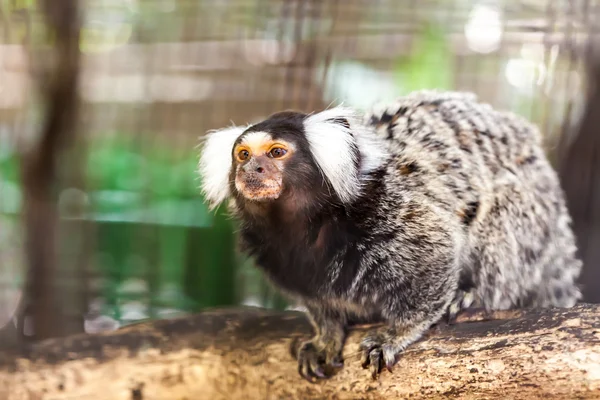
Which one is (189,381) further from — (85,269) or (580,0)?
(580,0)

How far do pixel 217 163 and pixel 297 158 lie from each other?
0.98ft

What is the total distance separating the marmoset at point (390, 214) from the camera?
1526mm

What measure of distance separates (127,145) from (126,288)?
Answer: 0.66m

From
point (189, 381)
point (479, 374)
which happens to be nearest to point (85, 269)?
point (189, 381)

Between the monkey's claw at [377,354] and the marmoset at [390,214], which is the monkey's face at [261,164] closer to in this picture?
the marmoset at [390,214]

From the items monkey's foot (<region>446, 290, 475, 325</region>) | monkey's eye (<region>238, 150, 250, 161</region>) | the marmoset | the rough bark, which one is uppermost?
monkey's eye (<region>238, 150, 250, 161</region>)

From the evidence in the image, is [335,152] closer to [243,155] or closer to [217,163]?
[243,155]

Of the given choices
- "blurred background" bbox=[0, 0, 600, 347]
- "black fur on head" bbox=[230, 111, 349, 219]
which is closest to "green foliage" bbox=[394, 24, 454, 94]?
"blurred background" bbox=[0, 0, 600, 347]

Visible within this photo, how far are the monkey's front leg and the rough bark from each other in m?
0.03

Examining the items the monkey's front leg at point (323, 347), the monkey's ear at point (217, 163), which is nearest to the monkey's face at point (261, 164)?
the monkey's ear at point (217, 163)

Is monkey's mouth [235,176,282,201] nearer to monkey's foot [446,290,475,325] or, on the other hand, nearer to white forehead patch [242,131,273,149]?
white forehead patch [242,131,273,149]

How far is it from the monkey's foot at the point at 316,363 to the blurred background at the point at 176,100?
1.05ft

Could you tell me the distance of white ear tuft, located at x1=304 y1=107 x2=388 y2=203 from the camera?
1.52 meters

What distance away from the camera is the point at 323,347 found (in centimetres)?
175
